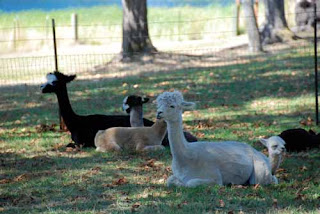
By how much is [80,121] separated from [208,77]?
801cm

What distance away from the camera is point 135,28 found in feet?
72.9

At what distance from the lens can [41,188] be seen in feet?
27.3

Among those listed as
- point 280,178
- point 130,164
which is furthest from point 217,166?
point 130,164

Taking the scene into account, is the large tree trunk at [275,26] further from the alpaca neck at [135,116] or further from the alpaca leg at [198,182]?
the alpaca leg at [198,182]

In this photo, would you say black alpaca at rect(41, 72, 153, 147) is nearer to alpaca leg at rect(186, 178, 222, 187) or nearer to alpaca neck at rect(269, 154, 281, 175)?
alpaca leg at rect(186, 178, 222, 187)

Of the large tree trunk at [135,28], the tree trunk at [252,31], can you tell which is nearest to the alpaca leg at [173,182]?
the large tree trunk at [135,28]

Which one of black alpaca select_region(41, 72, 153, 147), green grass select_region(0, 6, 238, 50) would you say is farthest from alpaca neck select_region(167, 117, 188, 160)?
green grass select_region(0, 6, 238, 50)

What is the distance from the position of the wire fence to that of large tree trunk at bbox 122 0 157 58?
21.6 inches

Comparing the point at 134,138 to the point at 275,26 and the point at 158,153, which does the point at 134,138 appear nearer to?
the point at 158,153

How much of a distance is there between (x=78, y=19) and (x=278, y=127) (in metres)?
20.1

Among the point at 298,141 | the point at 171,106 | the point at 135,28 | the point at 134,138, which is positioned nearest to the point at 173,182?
the point at 171,106

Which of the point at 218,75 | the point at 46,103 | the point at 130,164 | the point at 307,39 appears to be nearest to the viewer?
the point at 130,164

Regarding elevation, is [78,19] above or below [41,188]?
above

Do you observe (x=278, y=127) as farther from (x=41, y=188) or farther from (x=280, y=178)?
(x=41, y=188)
